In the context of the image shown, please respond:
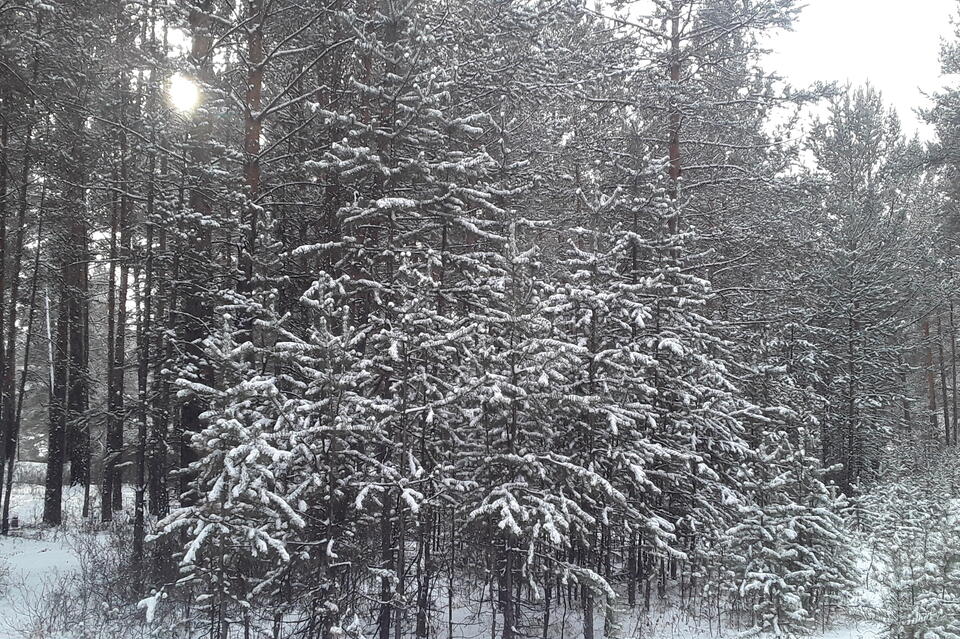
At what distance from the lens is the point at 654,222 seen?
12.2 m

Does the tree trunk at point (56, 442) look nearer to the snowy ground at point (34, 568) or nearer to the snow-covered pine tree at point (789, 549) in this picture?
the snowy ground at point (34, 568)

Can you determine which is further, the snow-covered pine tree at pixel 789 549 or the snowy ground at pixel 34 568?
the snowy ground at pixel 34 568

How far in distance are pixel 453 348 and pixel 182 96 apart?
922 centimetres

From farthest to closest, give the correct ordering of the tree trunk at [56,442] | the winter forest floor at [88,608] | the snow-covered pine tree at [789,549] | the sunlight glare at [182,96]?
the tree trunk at [56,442] → the sunlight glare at [182,96] → the winter forest floor at [88,608] → the snow-covered pine tree at [789,549]

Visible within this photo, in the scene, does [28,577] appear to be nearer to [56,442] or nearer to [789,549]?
[56,442]

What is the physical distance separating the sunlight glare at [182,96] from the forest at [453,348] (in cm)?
14

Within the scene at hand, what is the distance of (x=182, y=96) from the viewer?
1284 cm

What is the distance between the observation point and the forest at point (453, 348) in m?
8.11

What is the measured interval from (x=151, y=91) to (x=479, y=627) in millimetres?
12911

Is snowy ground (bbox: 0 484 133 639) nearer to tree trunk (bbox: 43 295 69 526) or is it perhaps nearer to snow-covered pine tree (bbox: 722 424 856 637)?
tree trunk (bbox: 43 295 69 526)

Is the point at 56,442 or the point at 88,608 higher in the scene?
the point at 56,442

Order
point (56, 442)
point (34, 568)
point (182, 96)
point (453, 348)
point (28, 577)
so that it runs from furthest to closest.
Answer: point (56, 442)
point (182, 96)
point (34, 568)
point (28, 577)
point (453, 348)

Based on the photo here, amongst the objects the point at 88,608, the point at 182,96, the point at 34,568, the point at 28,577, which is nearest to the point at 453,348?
the point at 88,608

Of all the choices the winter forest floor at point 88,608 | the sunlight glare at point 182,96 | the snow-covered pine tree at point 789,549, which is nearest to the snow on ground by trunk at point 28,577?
the winter forest floor at point 88,608
